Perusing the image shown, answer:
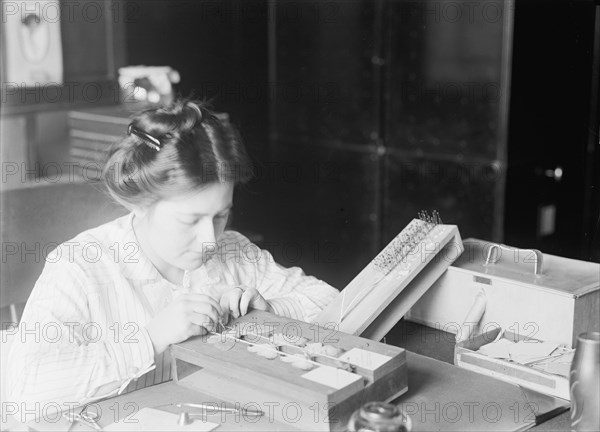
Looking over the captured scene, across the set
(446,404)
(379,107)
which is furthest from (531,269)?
(379,107)

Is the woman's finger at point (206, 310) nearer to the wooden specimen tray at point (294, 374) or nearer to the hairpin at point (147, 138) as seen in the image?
the wooden specimen tray at point (294, 374)

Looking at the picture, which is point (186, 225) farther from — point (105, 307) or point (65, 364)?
point (65, 364)

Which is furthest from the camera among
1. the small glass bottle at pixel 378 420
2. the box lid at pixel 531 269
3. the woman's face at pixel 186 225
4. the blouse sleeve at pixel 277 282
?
the blouse sleeve at pixel 277 282

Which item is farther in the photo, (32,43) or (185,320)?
(32,43)

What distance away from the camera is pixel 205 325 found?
145 cm

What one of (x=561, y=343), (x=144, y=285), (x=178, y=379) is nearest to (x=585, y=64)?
(x=561, y=343)

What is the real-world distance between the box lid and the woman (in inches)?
13.8

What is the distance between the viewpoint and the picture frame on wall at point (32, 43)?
3.02m

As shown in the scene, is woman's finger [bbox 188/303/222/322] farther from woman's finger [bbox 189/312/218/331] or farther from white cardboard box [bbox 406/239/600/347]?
Answer: white cardboard box [bbox 406/239/600/347]

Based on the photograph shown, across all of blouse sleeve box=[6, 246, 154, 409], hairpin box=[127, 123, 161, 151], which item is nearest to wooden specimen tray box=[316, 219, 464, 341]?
blouse sleeve box=[6, 246, 154, 409]

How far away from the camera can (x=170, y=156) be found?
184 cm

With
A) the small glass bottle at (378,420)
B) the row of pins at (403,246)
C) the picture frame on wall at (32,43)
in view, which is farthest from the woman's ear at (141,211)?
the picture frame on wall at (32,43)

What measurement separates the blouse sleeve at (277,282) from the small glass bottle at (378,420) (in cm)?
80

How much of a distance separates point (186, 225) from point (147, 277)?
0.50 feet
